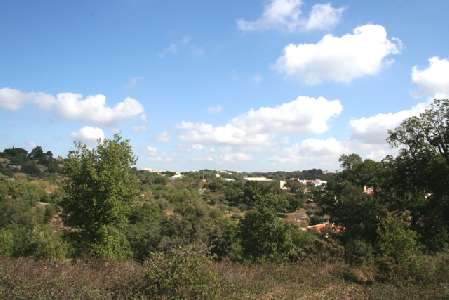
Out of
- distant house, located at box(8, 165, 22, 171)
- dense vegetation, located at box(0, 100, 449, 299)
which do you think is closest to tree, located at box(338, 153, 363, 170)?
dense vegetation, located at box(0, 100, 449, 299)

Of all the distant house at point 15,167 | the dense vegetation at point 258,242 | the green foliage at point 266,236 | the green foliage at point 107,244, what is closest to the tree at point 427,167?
the dense vegetation at point 258,242

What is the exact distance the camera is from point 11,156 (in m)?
122

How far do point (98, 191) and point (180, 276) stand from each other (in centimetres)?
1097

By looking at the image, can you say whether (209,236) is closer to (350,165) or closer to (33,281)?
(350,165)

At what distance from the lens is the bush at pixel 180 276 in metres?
10.2

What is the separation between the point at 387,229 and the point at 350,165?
2117cm

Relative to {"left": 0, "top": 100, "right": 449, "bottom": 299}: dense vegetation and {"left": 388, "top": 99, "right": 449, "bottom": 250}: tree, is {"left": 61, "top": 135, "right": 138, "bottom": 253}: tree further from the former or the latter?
{"left": 388, "top": 99, "right": 449, "bottom": 250}: tree

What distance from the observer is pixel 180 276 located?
34.0 ft

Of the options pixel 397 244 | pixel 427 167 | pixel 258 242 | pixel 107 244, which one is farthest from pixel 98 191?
pixel 427 167

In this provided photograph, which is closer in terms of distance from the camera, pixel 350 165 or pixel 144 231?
pixel 350 165

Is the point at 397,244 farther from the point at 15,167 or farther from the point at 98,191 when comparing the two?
the point at 15,167

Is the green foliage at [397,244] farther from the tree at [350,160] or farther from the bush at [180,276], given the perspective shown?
the tree at [350,160]

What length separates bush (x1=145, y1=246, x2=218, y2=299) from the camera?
33.5ft

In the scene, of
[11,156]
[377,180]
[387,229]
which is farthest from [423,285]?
[11,156]
